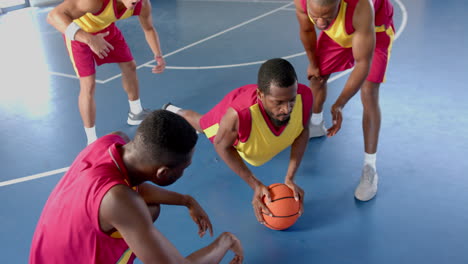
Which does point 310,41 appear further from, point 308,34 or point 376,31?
point 376,31

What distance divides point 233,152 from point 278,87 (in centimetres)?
66

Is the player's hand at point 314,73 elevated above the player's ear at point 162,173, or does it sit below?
below

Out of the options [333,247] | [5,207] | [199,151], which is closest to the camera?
[333,247]

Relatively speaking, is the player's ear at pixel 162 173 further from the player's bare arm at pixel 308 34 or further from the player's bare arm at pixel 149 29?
the player's bare arm at pixel 149 29

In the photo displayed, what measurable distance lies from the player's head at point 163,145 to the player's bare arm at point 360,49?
1384 millimetres

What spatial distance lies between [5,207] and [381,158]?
3142 millimetres

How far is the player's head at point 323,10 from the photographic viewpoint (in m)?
2.72

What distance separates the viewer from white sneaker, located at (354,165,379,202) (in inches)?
130

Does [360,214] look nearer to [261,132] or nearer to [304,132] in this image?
[304,132]

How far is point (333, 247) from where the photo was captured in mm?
2869

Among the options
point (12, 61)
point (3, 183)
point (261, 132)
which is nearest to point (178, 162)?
point (261, 132)

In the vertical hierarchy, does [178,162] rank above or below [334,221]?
above

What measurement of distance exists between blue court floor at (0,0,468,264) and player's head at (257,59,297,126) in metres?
0.90

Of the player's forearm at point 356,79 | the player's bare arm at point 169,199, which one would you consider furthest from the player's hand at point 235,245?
the player's forearm at point 356,79
